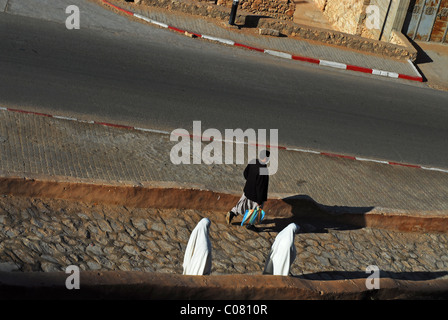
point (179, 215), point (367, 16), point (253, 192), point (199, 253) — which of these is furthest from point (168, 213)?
point (367, 16)

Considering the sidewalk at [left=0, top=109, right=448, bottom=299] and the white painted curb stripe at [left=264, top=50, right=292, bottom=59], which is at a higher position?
the white painted curb stripe at [left=264, top=50, right=292, bottom=59]

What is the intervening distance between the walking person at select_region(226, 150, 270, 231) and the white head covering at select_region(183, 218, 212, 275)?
218 centimetres

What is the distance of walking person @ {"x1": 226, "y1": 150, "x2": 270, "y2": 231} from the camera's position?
1019cm

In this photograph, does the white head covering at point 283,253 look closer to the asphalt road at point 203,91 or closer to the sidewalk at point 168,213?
the sidewalk at point 168,213

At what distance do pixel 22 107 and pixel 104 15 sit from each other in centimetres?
662

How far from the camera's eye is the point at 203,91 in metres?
15.5

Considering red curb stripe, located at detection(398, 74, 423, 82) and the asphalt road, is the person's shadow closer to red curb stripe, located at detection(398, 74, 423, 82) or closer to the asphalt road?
the asphalt road

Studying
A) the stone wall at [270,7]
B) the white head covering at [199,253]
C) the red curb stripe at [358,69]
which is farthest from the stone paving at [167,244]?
the stone wall at [270,7]

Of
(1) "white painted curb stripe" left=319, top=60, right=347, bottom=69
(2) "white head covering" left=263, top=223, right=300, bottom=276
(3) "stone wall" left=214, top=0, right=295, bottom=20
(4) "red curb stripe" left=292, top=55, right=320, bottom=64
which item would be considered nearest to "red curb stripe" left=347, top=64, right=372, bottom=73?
(1) "white painted curb stripe" left=319, top=60, right=347, bottom=69

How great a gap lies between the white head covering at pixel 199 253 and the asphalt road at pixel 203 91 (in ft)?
18.6

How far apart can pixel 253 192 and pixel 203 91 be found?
582 centimetres

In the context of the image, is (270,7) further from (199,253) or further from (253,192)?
(199,253)

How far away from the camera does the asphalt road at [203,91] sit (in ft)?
45.6

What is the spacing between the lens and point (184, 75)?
52.6ft
